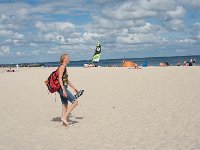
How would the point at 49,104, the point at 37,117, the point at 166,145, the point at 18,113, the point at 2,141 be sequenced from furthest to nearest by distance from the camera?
the point at 49,104, the point at 18,113, the point at 37,117, the point at 2,141, the point at 166,145

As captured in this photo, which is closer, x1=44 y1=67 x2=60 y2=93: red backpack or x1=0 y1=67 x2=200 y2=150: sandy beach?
x1=0 y1=67 x2=200 y2=150: sandy beach

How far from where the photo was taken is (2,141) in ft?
25.9

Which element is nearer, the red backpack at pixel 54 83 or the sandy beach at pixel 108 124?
the sandy beach at pixel 108 124

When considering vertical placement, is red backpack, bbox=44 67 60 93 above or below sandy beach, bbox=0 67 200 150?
above

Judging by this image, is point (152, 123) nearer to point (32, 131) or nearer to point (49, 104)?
point (32, 131)

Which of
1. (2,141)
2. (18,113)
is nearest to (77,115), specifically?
(18,113)

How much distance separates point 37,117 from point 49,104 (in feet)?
9.24

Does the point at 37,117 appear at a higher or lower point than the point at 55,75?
lower

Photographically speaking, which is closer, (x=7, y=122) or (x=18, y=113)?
(x=7, y=122)

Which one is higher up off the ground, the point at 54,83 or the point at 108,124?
the point at 54,83

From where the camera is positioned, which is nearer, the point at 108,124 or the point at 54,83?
the point at 54,83

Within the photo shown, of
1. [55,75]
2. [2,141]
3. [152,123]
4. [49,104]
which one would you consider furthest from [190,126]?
[49,104]

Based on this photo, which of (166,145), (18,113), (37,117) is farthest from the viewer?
(18,113)

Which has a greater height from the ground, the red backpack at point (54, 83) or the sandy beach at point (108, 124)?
the red backpack at point (54, 83)
